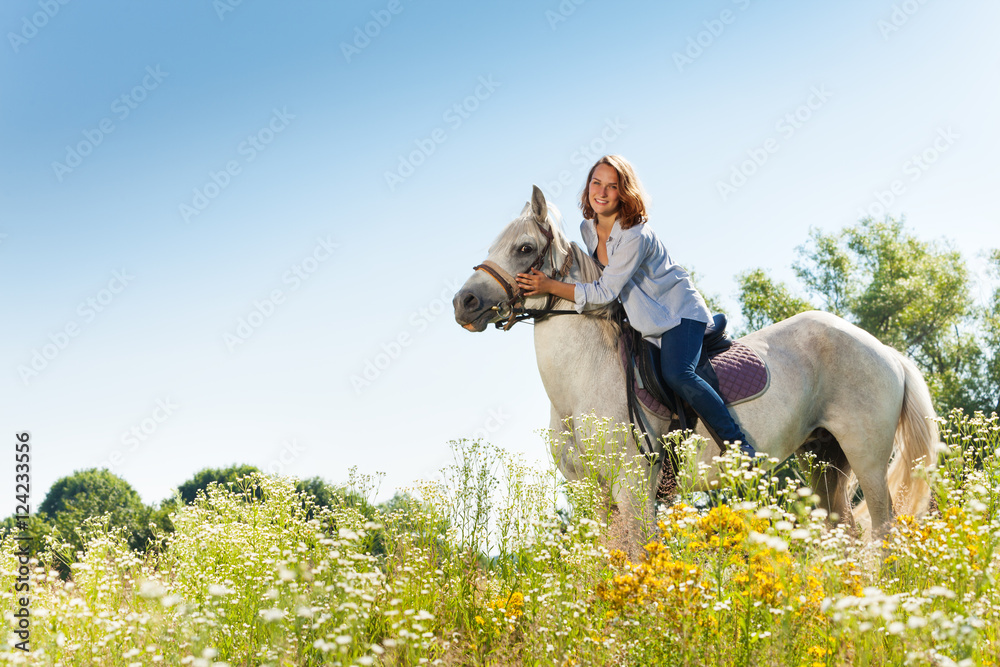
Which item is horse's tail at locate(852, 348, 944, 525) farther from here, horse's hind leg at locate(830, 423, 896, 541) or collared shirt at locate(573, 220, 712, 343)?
collared shirt at locate(573, 220, 712, 343)

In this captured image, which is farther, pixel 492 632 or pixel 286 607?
pixel 492 632

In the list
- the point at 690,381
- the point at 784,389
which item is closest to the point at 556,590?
the point at 690,381

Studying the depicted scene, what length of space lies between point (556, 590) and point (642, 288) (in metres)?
3.06

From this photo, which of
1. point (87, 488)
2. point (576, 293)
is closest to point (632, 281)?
point (576, 293)

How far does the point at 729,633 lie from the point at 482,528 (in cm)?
198

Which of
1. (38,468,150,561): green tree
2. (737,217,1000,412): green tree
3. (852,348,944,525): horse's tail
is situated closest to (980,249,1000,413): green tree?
(737,217,1000,412): green tree

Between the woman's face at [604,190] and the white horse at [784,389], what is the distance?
380mm

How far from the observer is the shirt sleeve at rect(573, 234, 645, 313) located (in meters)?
5.51

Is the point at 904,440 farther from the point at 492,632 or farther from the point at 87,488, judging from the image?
the point at 87,488

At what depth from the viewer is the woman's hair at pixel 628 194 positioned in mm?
5793

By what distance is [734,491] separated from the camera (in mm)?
3586

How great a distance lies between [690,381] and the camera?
17.7ft

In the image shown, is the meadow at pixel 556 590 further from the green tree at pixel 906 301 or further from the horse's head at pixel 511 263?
the green tree at pixel 906 301

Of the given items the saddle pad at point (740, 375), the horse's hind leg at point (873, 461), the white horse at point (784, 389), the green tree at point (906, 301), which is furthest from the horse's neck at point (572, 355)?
the green tree at point (906, 301)
